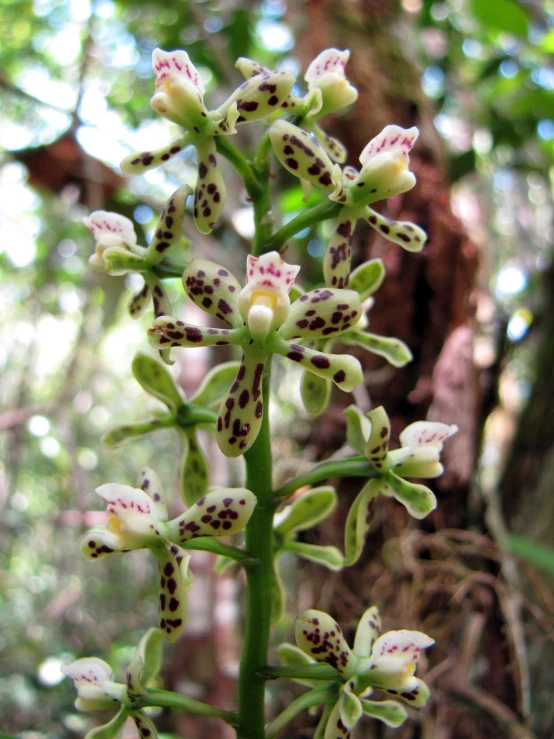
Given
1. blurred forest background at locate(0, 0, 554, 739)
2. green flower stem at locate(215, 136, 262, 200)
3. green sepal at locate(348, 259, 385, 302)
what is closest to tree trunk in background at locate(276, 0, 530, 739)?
blurred forest background at locate(0, 0, 554, 739)

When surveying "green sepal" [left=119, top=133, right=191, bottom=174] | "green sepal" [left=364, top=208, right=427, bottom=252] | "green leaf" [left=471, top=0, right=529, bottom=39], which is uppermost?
"green leaf" [left=471, top=0, right=529, bottom=39]

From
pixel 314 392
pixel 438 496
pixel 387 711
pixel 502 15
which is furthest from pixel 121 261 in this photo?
pixel 502 15

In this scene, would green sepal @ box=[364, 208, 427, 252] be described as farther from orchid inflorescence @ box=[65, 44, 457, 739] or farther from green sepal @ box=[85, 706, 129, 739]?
green sepal @ box=[85, 706, 129, 739]

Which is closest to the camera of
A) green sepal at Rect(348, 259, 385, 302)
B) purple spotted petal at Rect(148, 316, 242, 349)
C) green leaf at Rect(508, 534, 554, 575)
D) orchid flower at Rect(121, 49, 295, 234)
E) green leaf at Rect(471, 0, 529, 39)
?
purple spotted petal at Rect(148, 316, 242, 349)

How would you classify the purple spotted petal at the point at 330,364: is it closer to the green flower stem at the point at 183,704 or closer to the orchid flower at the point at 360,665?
the orchid flower at the point at 360,665

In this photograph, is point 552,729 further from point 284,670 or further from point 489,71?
point 489,71

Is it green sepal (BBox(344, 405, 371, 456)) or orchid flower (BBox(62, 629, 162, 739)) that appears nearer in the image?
orchid flower (BBox(62, 629, 162, 739))

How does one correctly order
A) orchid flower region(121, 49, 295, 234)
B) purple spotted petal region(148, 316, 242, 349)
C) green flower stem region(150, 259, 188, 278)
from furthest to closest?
green flower stem region(150, 259, 188, 278) → orchid flower region(121, 49, 295, 234) → purple spotted petal region(148, 316, 242, 349)
